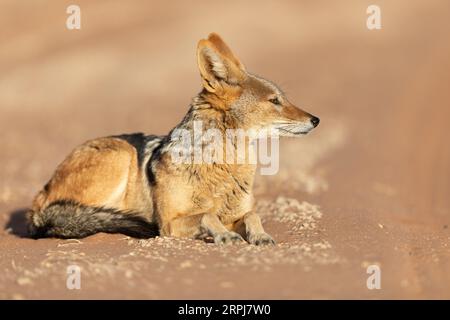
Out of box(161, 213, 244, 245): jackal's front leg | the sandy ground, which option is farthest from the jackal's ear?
the sandy ground

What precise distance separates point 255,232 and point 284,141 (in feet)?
29.8

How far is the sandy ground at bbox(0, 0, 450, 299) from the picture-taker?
20.9 ft

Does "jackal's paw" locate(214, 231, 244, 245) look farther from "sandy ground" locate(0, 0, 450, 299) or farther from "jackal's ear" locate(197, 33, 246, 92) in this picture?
"jackal's ear" locate(197, 33, 246, 92)

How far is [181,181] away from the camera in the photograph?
815 cm

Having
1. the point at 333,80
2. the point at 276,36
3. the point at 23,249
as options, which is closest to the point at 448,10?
the point at 276,36

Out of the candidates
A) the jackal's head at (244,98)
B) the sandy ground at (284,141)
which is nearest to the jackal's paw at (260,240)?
the sandy ground at (284,141)

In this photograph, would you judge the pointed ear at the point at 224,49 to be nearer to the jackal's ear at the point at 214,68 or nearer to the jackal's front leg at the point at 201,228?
the jackal's ear at the point at 214,68

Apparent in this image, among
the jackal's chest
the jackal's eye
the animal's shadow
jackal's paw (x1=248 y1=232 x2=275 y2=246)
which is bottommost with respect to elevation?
Result: the animal's shadow

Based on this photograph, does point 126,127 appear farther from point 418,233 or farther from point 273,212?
point 418,233

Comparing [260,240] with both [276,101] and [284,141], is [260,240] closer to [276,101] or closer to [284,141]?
[276,101]

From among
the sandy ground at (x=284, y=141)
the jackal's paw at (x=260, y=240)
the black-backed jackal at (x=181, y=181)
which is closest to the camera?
the sandy ground at (x=284, y=141)

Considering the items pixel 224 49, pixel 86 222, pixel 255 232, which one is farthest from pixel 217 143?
pixel 86 222

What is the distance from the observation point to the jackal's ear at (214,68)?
27.0ft

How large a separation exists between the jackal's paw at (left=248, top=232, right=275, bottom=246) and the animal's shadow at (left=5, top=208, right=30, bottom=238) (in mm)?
3332
